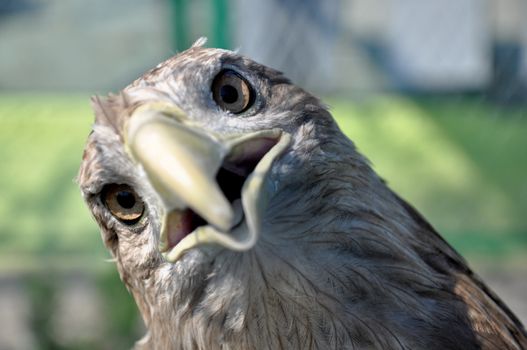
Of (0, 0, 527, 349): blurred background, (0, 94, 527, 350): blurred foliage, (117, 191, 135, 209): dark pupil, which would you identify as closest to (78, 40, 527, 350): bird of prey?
(117, 191, 135, 209): dark pupil

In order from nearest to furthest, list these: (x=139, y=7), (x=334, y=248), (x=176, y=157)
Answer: (x=176, y=157) → (x=334, y=248) → (x=139, y=7)

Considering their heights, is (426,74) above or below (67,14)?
below

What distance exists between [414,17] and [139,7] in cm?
144

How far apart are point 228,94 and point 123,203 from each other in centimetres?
23

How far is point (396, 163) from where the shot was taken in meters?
4.31

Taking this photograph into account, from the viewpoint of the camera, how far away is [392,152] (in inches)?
169

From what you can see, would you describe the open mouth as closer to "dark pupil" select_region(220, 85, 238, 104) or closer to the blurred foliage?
"dark pupil" select_region(220, 85, 238, 104)

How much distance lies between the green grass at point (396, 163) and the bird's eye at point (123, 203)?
301 centimetres

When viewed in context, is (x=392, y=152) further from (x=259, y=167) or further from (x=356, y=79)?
(x=259, y=167)

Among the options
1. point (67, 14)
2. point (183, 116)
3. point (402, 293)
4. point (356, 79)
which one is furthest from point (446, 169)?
point (183, 116)

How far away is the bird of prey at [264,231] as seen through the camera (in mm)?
1110

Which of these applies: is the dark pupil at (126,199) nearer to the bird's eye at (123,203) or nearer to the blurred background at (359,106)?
the bird's eye at (123,203)

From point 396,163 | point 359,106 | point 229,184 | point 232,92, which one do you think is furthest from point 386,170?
point 229,184

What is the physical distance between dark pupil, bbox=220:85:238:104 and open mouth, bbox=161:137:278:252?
4.5 inches
